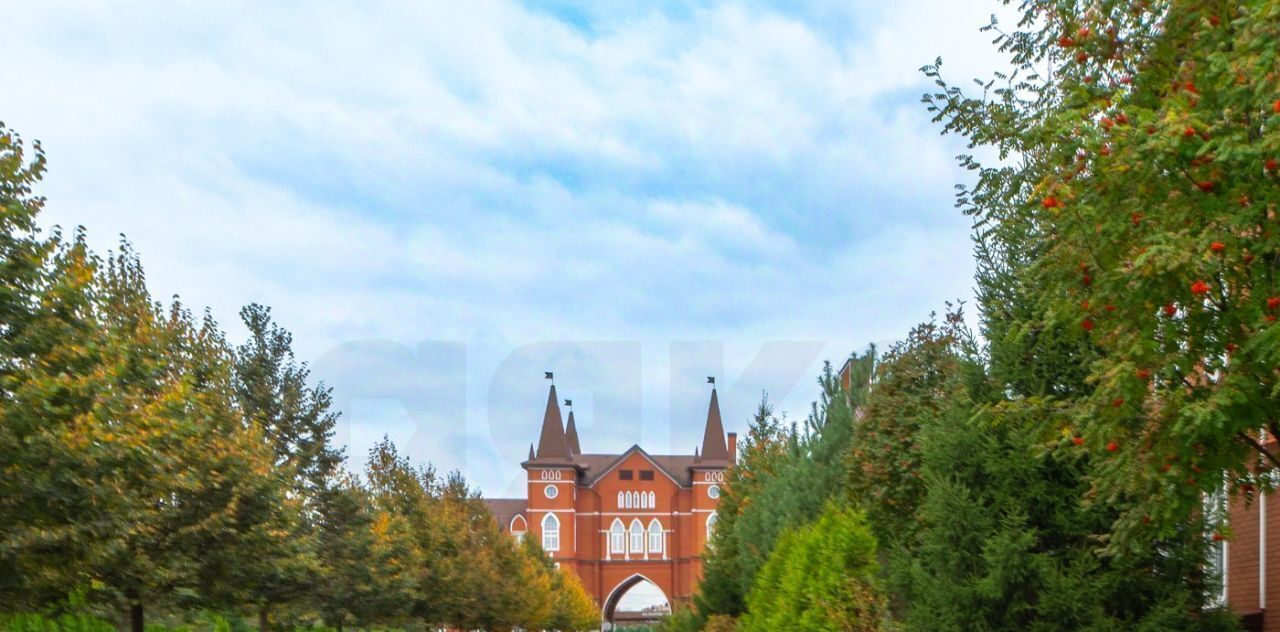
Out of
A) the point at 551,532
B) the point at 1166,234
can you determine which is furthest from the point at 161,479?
the point at 551,532

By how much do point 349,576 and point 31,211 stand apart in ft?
58.5

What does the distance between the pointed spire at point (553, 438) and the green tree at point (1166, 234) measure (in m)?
92.7

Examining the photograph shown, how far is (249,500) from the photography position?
68.8 feet

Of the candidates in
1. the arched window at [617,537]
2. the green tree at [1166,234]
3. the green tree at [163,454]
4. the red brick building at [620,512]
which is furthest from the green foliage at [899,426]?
the arched window at [617,537]

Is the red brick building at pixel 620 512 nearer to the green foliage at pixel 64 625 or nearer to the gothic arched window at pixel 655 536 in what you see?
the gothic arched window at pixel 655 536

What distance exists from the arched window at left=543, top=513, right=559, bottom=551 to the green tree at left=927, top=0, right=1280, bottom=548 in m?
91.4

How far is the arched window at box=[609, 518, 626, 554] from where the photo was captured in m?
103

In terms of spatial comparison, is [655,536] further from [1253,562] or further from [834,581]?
[1253,562]

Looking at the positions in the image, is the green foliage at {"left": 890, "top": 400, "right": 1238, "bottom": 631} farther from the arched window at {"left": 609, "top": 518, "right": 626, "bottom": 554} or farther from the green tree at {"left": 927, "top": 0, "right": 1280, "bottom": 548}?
the arched window at {"left": 609, "top": 518, "right": 626, "bottom": 554}

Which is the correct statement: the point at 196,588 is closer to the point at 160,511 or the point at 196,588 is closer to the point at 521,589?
the point at 160,511

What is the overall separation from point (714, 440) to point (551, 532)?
14.8m

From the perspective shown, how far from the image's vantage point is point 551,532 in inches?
3976

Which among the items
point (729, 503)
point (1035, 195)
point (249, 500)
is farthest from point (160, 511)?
point (729, 503)

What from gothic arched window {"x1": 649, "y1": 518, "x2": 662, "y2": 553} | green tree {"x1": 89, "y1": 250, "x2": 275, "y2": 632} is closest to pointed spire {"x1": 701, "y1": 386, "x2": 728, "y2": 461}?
gothic arched window {"x1": 649, "y1": 518, "x2": 662, "y2": 553}
